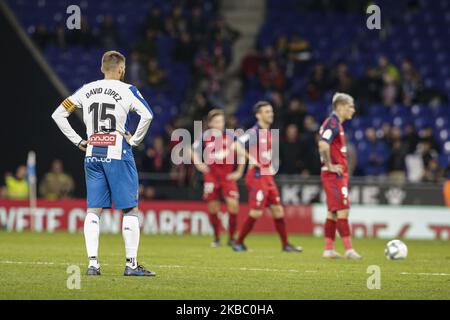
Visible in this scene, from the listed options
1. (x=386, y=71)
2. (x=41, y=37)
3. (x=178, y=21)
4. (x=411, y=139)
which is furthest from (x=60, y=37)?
(x=411, y=139)

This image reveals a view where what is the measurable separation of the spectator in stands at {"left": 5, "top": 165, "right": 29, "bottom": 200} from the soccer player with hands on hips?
48.4 feet

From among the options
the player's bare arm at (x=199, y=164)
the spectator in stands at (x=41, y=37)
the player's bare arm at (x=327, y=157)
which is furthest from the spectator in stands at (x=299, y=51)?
the player's bare arm at (x=327, y=157)

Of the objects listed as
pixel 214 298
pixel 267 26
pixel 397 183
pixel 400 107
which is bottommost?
pixel 214 298

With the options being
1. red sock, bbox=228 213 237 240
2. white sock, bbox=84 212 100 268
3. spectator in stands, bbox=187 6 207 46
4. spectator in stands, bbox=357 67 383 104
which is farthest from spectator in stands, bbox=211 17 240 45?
white sock, bbox=84 212 100 268

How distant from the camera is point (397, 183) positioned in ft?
75.0

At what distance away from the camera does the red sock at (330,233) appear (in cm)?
1525

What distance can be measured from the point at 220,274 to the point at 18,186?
14722mm

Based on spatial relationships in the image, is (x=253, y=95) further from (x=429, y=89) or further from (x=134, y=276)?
(x=134, y=276)

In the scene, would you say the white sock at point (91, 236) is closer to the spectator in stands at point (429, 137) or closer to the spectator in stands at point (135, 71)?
the spectator in stands at point (429, 137)

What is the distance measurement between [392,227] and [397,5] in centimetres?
931

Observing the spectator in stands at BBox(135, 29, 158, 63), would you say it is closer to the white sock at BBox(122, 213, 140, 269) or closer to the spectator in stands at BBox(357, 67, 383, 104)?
the spectator in stands at BBox(357, 67, 383, 104)

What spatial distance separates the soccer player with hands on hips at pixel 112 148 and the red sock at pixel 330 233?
186 inches

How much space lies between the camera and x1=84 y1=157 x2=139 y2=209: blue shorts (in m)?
11.0

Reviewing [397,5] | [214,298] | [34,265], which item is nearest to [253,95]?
[397,5]
